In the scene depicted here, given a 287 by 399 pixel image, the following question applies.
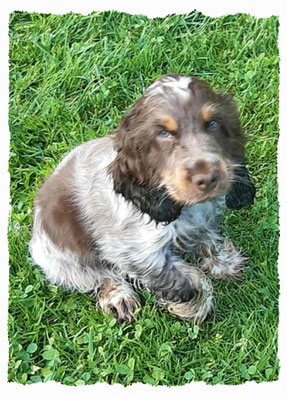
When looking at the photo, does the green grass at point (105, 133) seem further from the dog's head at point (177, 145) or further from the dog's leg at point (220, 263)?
the dog's head at point (177, 145)

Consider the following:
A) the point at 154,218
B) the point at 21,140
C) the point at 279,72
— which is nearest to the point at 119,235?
the point at 154,218

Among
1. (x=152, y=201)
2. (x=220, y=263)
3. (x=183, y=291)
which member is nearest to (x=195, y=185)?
(x=152, y=201)

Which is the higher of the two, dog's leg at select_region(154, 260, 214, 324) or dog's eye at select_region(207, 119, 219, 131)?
dog's eye at select_region(207, 119, 219, 131)

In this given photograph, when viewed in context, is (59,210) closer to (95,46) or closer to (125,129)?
(125,129)

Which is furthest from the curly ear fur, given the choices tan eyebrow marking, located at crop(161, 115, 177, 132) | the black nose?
→ the black nose

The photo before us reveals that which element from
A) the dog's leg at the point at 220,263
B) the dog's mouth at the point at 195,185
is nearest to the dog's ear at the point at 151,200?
the dog's mouth at the point at 195,185

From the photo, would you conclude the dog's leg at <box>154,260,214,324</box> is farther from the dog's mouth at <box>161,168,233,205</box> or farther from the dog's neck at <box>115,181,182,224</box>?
the dog's mouth at <box>161,168,233,205</box>

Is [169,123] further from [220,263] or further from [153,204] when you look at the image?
[220,263]

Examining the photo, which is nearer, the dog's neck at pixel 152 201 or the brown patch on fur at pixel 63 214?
the dog's neck at pixel 152 201
